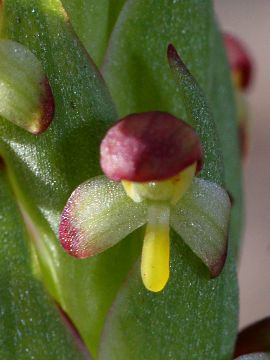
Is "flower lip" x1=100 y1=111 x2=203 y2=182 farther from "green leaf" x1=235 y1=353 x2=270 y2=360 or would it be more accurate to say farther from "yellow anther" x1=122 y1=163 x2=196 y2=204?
"green leaf" x1=235 y1=353 x2=270 y2=360

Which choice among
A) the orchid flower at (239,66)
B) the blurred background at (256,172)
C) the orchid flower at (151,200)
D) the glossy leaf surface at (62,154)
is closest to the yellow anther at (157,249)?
the orchid flower at (151,200)

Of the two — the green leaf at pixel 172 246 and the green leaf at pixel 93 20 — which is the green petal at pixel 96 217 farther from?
the green leaf at pixel 93 20

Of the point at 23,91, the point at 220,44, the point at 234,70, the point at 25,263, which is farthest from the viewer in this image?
the point at 234,70

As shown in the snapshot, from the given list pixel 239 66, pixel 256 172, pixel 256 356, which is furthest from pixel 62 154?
pixel 256 172

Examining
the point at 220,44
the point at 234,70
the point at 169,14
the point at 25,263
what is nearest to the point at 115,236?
the point at 25,263

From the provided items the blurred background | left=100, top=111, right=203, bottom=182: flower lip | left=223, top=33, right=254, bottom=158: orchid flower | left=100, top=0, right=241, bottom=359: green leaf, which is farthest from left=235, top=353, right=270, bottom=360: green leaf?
the blurred background

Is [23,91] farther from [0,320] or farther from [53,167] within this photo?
[0,320]
